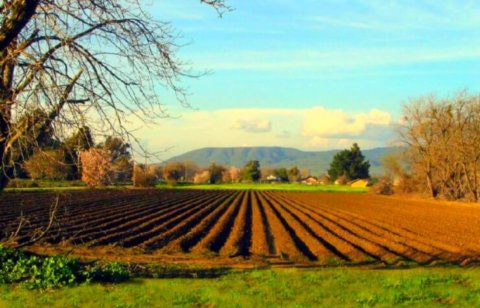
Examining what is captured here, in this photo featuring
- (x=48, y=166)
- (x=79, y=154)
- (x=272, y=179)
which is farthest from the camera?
(x=272, y=179)

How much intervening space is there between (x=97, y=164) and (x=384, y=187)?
9465cm

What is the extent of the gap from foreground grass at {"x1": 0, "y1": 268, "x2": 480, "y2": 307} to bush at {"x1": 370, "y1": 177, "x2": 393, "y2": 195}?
87256 mm

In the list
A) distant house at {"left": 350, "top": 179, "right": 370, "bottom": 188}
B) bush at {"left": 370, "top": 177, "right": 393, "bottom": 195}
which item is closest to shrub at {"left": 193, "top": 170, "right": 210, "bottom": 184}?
distant house at {"left": 350, "top": 179, "right": 370, "bottom": 188}

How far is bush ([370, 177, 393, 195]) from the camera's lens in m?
96.9

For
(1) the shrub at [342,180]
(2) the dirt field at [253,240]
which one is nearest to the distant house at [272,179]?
(1) the shrub at [342,180]

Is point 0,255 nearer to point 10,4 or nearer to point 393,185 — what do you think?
point 10,4

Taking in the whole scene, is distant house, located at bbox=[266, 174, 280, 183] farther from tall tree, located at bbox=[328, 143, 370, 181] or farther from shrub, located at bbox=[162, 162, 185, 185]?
shrub, located at bbox=[162, 162, 185, 185]

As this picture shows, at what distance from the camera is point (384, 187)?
3848 inches

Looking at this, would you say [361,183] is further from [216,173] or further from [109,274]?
[109,274]

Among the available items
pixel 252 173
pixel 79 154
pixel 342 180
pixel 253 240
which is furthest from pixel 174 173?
pixel 79 154

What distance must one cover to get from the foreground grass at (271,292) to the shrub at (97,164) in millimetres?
2985

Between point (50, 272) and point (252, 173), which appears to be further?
point (252, 173)

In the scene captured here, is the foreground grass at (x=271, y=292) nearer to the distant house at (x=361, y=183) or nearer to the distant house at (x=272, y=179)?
the distant house at (x=361, y=183)

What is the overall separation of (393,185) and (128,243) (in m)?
80.9
